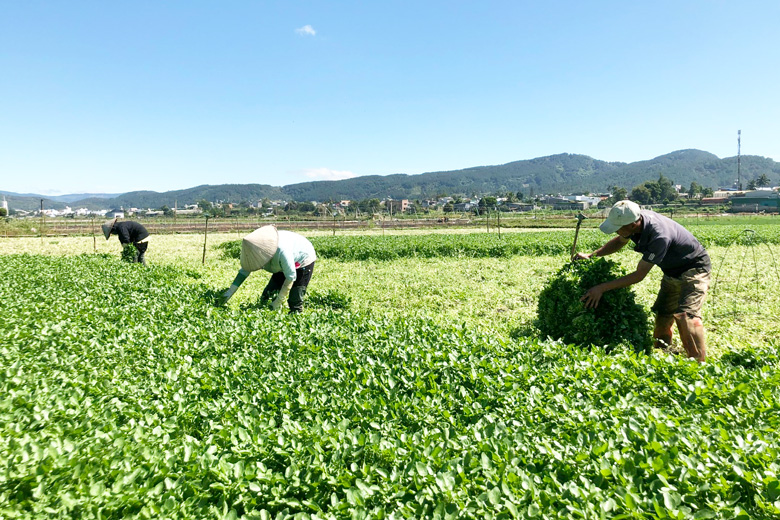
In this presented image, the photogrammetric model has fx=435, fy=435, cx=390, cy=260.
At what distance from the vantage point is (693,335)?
17.2 feet

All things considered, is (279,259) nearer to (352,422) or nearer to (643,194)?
(352,422)

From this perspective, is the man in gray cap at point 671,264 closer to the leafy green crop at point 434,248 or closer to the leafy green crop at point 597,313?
the leafy green crop at point 597,313

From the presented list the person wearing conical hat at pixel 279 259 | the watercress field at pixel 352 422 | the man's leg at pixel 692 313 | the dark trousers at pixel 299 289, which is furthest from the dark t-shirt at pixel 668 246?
the dark trousers at pixel 299 289

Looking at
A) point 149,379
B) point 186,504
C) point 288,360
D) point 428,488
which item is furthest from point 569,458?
point 149,379

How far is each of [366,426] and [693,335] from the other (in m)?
4.46

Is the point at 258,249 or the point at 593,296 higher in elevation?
the point at 258,249

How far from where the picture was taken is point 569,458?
243 cm

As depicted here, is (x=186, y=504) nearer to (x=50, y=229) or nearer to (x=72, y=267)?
(x=72, y=267)

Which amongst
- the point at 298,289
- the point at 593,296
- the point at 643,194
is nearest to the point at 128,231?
the point at 298,289

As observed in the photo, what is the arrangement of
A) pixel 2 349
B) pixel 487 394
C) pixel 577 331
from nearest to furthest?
1. pixel 487 394
2. pixel 2 349
3. pixel 577 331

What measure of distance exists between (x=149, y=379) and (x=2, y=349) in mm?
1573

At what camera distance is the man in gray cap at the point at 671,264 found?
520 centimetres

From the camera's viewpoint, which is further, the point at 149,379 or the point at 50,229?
the point at 50,229

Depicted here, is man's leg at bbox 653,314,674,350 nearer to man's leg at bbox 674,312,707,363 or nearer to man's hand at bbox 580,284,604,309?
man's leg at bbox 674,312,707,363
